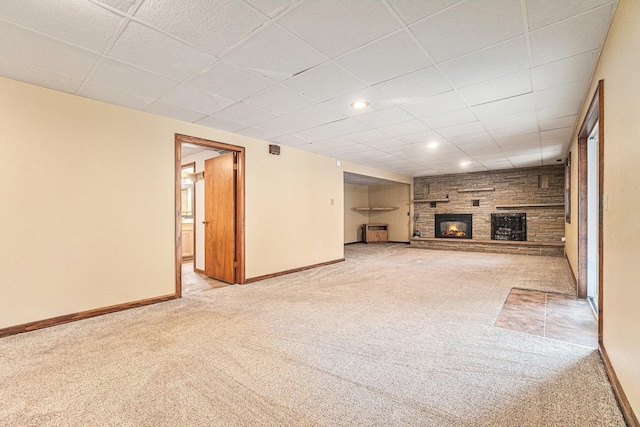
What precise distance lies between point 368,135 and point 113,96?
3.30 meters

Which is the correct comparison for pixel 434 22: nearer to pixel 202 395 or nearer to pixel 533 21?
pixel 533 21

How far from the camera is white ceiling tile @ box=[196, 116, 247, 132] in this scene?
3.90 meters

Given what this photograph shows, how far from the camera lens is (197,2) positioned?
1.74m

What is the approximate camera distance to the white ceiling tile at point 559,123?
391cm

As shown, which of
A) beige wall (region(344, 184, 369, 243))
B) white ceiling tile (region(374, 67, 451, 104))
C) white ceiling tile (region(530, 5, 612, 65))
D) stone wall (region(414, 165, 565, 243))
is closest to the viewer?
white ceiling tile (region(530, 5, 612, 65))

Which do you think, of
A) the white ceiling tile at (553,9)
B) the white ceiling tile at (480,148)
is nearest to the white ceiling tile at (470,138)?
the white ceiling tile at (480,148)

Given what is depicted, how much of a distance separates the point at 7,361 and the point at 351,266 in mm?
4862

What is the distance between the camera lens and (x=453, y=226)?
959cm

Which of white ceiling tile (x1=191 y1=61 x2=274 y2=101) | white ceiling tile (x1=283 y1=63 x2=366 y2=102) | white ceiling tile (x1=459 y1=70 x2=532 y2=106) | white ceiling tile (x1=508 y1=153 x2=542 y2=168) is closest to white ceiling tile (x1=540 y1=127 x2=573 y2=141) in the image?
white ceiling tile (x1=508 y1=153 x2=542 y2=168)

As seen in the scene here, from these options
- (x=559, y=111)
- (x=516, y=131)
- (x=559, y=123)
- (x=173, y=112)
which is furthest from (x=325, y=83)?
(x=559, y=123)

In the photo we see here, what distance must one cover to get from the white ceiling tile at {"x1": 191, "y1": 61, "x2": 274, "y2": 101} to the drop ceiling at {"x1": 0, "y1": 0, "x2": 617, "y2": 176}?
0.7 inches

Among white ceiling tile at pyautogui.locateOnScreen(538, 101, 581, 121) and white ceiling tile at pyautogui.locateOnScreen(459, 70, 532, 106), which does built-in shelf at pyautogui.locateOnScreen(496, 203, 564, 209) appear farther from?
white ceiling tile at pyautogui.locateOnScreen(459, 70, 532, 106)

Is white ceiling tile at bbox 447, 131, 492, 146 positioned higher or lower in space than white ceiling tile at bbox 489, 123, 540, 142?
lower

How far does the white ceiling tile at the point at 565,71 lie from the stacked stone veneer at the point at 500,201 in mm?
6190
